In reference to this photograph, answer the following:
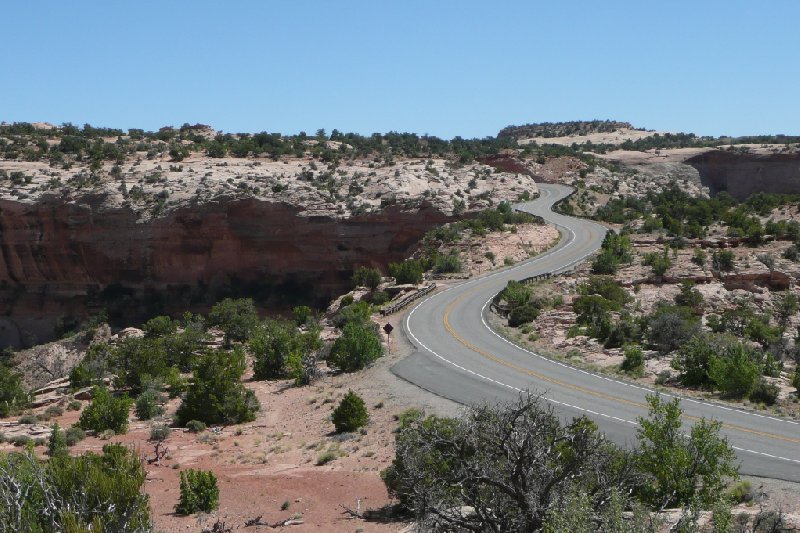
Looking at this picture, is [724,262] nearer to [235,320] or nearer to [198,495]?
[235,320]

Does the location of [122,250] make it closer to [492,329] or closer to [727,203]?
[492,329]

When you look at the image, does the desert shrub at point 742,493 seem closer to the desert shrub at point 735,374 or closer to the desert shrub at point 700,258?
the desert shrub at point 735,374

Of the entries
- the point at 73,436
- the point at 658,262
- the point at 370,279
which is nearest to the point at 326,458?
the point at 73,436

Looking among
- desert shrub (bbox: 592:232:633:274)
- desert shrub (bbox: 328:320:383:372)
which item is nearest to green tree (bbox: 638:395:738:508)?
desert shrub (bbox: 328:320:383:372)

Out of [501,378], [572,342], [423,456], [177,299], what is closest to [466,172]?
[177,299]

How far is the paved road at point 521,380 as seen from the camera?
1883cm

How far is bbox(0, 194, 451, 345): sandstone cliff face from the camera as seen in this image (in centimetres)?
5353

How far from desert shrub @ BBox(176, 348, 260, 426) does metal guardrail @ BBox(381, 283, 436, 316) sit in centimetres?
1383

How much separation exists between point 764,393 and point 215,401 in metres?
17.4

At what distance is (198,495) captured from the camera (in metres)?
17.4

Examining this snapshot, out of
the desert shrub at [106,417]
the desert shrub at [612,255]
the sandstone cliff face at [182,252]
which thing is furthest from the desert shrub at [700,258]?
the desert shrub at [106,417]

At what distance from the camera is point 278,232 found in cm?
5419

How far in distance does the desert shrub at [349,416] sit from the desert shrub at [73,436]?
7838 millimetres

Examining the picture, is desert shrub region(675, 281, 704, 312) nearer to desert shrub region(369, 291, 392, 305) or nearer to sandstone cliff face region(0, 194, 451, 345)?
desert shrub region(369, 291, 392, 305)
